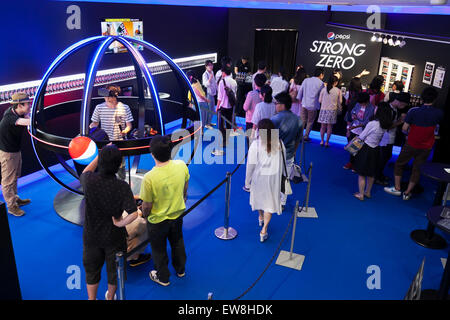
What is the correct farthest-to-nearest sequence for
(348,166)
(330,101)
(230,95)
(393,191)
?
(330,101), (230,95), (348,166), (393,191)

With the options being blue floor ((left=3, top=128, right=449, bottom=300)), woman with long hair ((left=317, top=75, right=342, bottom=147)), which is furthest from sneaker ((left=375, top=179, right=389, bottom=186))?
woman with long hair ((left=317, top=75, right=342, bottom=147))

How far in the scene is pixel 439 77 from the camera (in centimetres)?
792

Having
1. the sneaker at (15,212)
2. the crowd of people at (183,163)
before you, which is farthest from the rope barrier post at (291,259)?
the sneaker at (15,212)

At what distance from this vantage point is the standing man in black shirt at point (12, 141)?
5.24 meters

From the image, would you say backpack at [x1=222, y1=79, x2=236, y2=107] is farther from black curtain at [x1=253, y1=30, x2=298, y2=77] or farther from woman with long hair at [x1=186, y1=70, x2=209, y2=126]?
black curtain at [x1=253, y1=30, x2=298, y2=77]

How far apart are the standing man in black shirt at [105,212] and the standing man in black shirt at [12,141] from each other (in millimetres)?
2242

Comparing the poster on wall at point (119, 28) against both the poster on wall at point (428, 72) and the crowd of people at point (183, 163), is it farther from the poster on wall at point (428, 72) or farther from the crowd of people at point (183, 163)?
the poster on wall at point (428, 72)

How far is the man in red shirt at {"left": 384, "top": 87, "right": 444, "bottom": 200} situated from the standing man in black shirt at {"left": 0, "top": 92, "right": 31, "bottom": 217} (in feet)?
18.7

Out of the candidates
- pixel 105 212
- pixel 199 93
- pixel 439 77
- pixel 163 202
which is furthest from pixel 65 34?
pixel 439 77

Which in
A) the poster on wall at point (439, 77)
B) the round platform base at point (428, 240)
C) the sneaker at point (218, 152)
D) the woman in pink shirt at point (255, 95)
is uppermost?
the poster on wall at point (439, 77)

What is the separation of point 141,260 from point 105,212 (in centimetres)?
146

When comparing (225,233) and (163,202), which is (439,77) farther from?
(163,202)

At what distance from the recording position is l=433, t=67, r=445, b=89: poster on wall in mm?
7816
